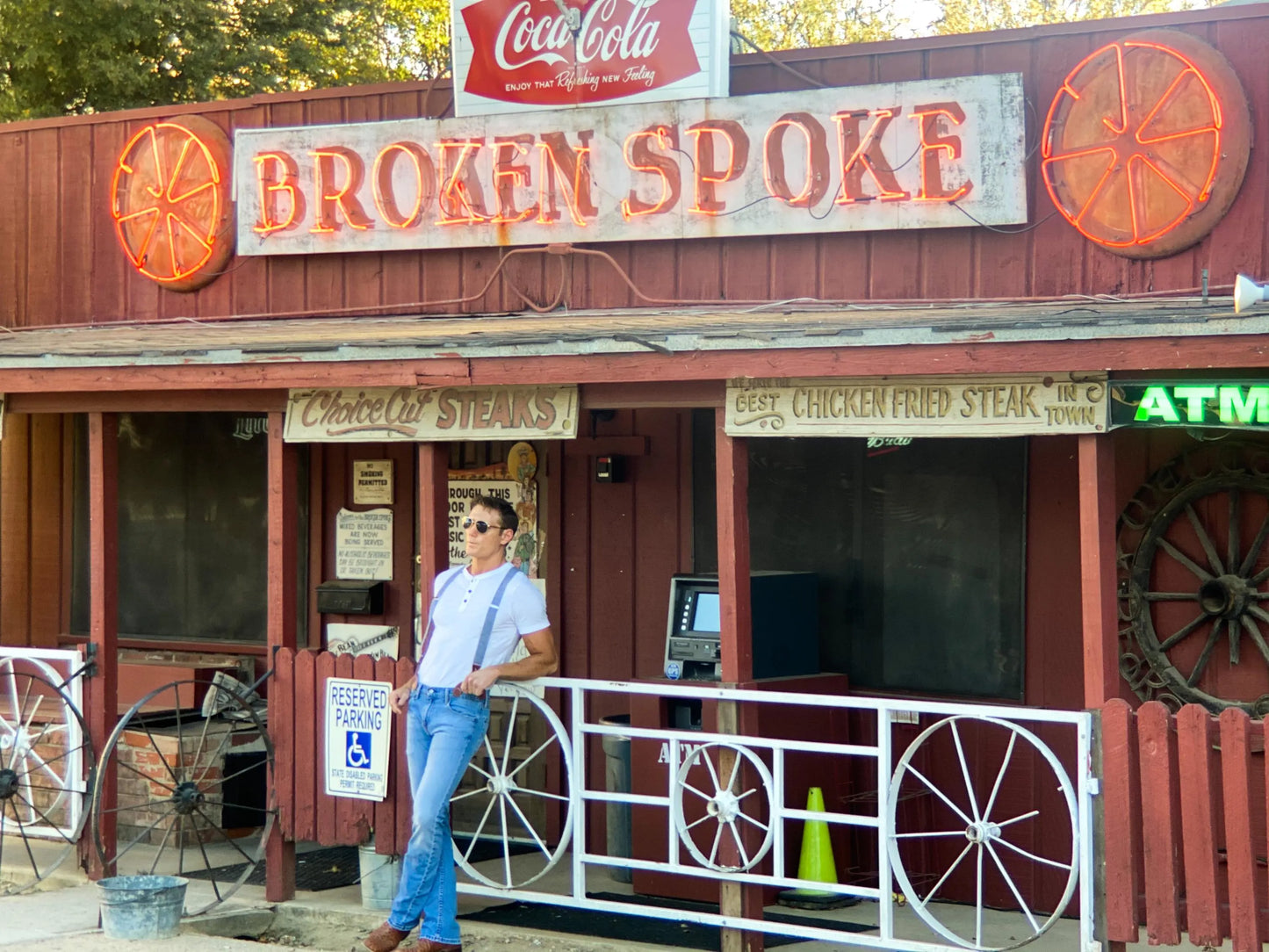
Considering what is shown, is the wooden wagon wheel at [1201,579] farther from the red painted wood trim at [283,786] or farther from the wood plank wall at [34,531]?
the wood plank wall at [34,531]

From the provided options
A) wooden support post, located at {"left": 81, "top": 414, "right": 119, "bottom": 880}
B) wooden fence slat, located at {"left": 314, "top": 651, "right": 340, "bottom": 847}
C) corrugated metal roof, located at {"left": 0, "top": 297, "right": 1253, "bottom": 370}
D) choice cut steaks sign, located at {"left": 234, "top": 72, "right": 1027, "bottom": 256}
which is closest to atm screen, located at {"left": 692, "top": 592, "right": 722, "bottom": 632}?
corrugated metal roof, located at {"left": 0, "top": 297, "right": 1253, "bottom": 370}

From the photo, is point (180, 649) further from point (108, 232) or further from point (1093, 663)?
point (1093, 663)

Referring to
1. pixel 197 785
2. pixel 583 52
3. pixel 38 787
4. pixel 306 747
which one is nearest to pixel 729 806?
pixel 306 747

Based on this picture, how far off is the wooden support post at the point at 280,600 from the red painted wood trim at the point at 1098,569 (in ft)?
13.3

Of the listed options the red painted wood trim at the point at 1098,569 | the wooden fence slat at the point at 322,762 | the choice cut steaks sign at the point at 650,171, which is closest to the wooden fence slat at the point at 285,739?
the wooden fence slat at the point at 322,762

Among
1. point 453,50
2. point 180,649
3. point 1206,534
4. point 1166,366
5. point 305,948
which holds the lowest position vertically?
point 305,948

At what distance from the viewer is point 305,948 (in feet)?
24.7

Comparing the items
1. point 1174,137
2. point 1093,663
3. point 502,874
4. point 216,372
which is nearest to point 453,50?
point 216,372

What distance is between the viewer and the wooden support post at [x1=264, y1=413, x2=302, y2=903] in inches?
325

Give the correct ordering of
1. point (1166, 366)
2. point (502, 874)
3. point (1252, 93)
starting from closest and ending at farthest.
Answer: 1. point (1166, 366)
2. point (1252, 93)
3. point (502, 874)

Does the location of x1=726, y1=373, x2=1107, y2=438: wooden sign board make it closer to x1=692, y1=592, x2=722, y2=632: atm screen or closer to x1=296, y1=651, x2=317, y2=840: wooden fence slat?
x1=692, y1=592, x2=722, y2=632: atm screen

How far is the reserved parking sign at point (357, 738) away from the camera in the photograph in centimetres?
796

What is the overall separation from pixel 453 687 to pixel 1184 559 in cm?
349

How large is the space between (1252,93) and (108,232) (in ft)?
23.0
